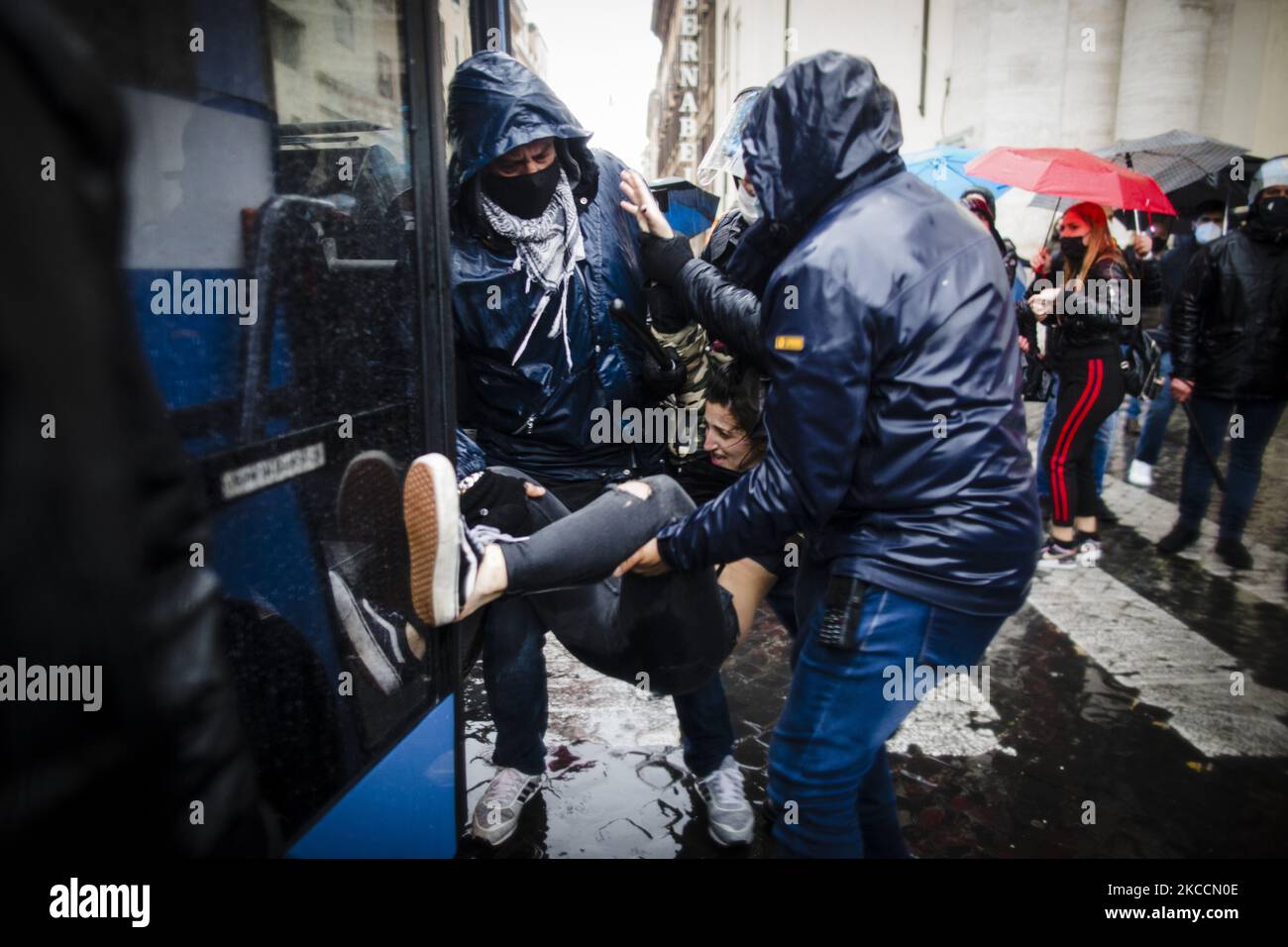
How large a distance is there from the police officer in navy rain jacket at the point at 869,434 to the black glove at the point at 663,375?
2.44ft

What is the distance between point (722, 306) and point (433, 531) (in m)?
1.06

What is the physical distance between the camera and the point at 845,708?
1806 millimetres

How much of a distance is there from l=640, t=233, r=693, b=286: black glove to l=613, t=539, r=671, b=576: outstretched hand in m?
0.88

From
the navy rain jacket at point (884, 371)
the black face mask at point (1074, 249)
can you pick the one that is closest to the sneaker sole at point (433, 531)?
the navy rain jacket at point (884, 371)

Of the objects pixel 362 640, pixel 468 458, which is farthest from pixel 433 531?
pixel 468 458

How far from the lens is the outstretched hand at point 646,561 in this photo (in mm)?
2098

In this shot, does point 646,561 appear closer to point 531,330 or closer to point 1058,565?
point 531,330

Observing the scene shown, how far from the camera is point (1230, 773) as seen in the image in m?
3.03

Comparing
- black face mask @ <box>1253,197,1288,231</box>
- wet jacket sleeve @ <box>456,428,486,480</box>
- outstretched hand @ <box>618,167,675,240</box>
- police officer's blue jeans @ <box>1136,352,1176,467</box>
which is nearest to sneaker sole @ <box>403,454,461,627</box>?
wet jacket sleeve @ <box>456,428,486,480</box>

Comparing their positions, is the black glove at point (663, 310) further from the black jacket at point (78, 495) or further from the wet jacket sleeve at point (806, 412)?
the black jacket at point (78, 495)

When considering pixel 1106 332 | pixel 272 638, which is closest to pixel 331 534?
pixel 272 638

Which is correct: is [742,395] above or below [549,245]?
below
